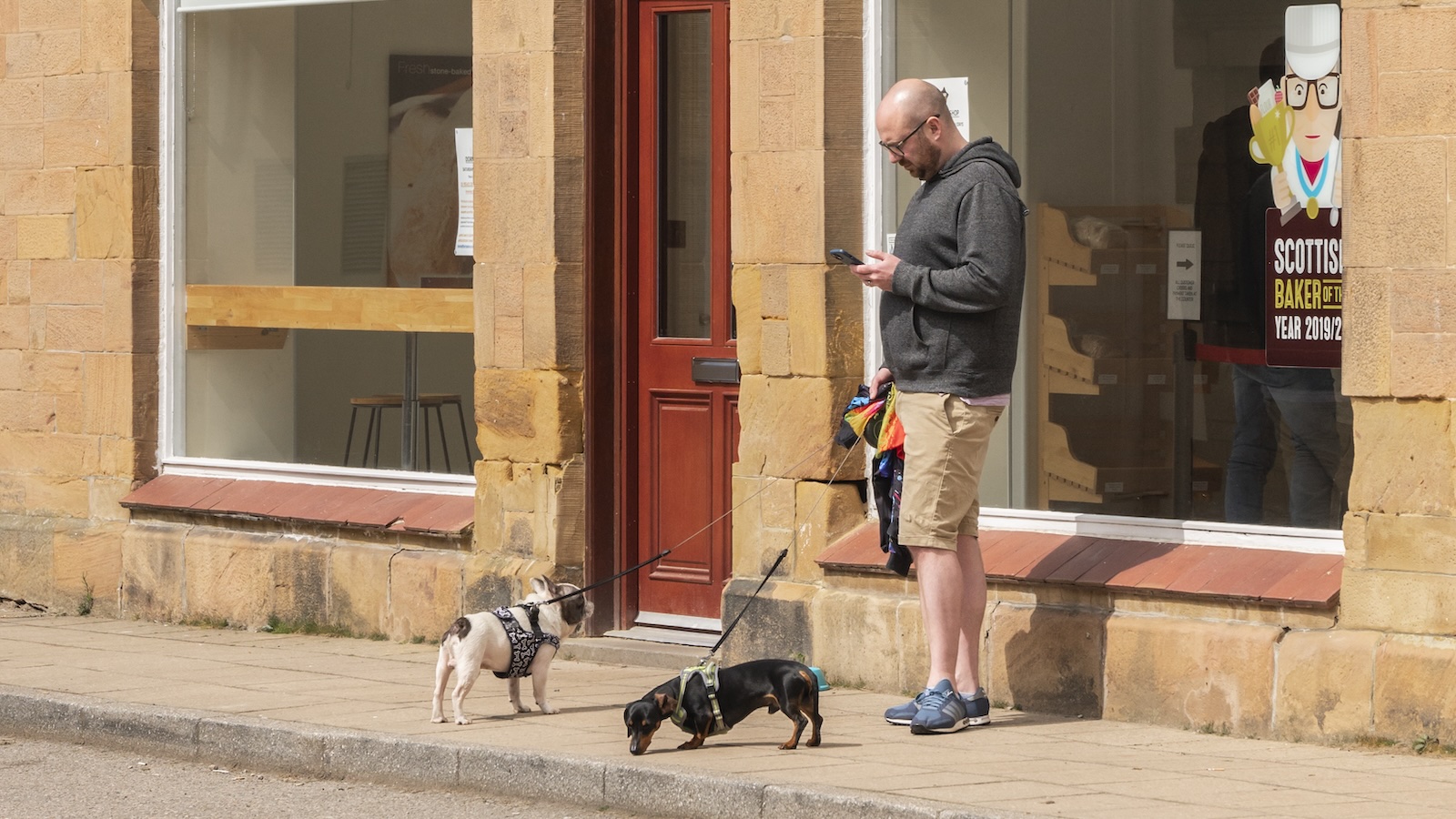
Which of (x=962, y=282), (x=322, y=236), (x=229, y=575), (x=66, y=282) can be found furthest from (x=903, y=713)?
(x=66, y=282)

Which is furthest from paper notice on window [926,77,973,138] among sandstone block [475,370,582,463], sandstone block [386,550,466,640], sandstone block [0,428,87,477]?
sandstone block [0,428,87,477]

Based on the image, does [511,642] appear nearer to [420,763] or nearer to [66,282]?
[420,763]

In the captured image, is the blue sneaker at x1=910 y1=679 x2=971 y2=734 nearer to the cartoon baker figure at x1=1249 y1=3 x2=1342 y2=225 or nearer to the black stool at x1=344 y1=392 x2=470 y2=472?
the cartoon baker figure at x1=1249 y1=3 x2=1342 y2=225

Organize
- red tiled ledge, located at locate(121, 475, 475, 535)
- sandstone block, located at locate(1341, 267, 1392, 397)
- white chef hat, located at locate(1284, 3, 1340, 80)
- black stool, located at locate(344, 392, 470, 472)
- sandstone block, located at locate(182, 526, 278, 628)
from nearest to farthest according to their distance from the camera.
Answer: sandstone block, located at locate(1341, 267, 1392, 397)
white chef hat, located at locate(1284, 3, 1340, 80)
red tiled ledge, located at locate(121, 475, 475, 535)
black stool, located at locate(344, 392, 470, 472)
sandstone block, located at locate(182, 526, 278, 628)

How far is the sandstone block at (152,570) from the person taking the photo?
34.3ft

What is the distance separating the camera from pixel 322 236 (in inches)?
413

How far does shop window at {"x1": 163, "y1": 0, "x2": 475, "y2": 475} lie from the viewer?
9945mm

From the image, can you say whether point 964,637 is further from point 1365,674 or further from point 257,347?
point 257,347

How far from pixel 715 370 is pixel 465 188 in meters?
1.64

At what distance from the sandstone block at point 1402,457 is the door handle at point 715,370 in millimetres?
2804

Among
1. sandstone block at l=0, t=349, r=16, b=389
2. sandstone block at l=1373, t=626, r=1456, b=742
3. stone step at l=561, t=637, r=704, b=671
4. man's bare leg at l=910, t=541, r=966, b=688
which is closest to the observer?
sandstone block at l=1373, t=626, r=1456, b=742

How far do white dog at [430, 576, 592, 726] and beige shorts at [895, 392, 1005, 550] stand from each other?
133 cm

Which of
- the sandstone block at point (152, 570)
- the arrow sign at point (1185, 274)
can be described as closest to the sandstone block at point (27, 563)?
the sandstone block at point (152, 570)

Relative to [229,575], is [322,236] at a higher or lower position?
higher
